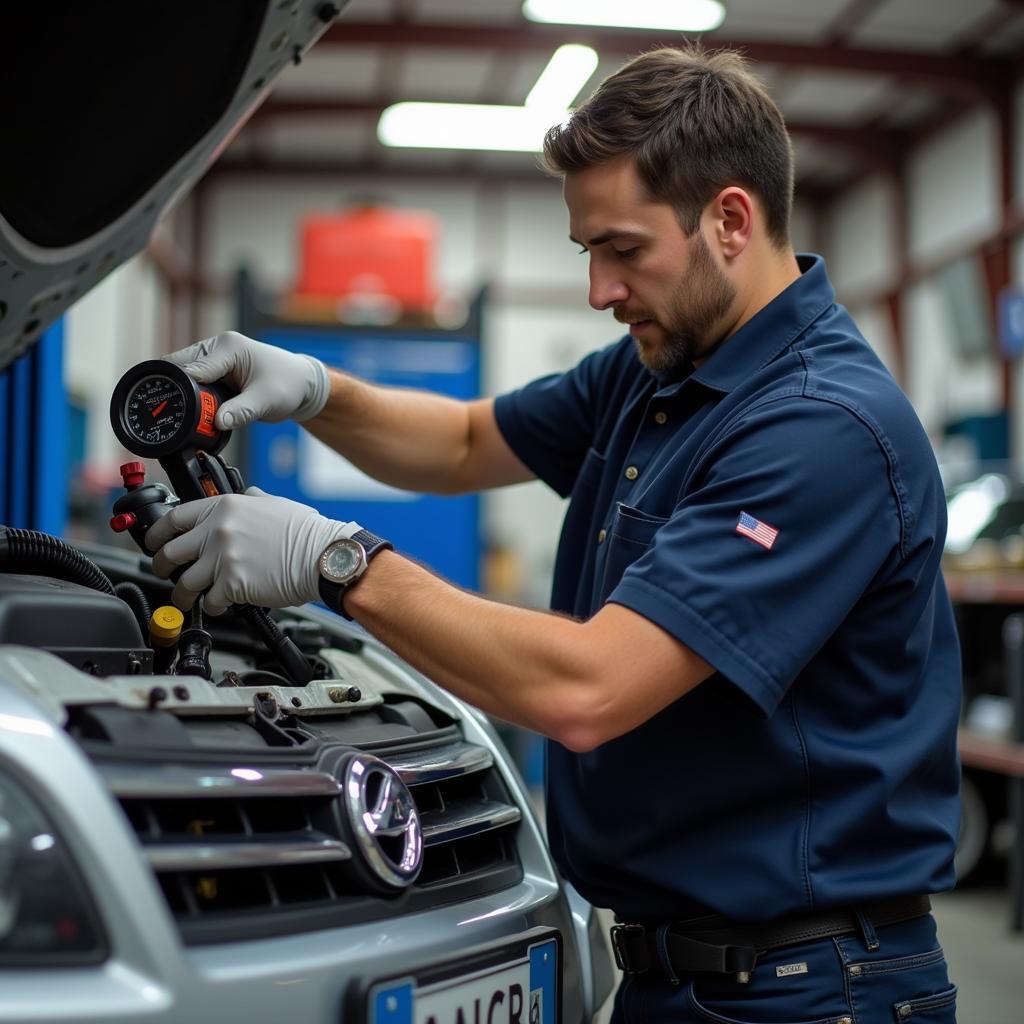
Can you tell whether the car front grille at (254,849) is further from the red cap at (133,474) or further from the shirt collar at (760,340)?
the shirt collar at (760,340)

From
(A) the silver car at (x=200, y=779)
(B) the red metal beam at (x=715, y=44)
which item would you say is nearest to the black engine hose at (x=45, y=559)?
(A) the silver car at (x=200, y=779)

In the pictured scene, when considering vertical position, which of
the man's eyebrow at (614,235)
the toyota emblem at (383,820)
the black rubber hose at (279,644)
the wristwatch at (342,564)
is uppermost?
the man's eyebrow at (614,235)

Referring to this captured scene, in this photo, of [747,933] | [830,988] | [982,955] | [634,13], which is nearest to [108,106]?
[747,933]

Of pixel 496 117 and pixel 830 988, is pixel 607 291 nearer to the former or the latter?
pixel 830 988

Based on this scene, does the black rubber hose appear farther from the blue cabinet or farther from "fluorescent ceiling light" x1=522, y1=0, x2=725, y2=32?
"fluorescent ceiling light" x1=522, y1=0, x2=725, y2=32

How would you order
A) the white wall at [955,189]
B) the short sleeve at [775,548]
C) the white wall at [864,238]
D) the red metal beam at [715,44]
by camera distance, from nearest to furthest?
1. the short sleeve at [775,548]
2. the red metal beam at [715,44]
3. the white wall at [955,189]
4. the white wall at [864,238]

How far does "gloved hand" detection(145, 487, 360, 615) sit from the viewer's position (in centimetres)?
136

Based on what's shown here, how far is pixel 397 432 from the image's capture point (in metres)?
2.03

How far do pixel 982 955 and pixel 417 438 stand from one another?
2.63m

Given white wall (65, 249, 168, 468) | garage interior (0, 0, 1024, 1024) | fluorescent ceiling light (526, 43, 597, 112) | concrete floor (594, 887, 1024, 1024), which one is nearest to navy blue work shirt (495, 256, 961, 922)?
concrete floor (594, 887, 1024, 1024)

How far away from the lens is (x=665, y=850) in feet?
4.53

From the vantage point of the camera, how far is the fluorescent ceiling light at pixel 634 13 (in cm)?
662

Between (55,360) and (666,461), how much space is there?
1.80 m

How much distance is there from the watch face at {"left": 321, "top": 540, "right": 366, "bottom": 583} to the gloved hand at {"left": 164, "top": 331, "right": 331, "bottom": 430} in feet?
1.05
